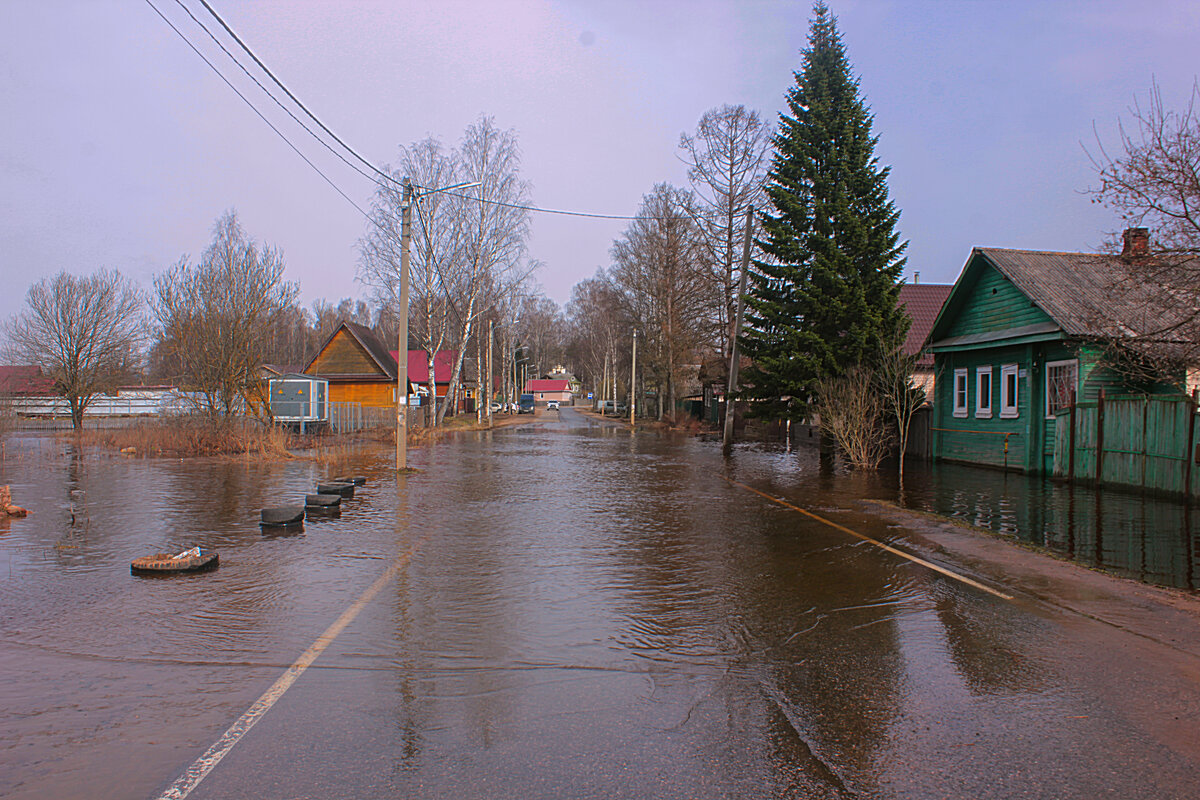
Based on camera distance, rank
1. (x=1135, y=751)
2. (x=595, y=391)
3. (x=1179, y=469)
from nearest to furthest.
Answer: (x=1135, y=751) → (x=1179, y=469) → (x=595, y=391)

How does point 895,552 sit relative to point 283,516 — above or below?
below

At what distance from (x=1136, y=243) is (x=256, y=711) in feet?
42.7

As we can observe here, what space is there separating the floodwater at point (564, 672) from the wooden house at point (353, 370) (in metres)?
39.9

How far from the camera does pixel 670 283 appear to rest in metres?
44.3

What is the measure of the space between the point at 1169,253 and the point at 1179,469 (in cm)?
540

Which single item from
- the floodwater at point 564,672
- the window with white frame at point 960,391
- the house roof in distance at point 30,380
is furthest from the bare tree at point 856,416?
the house roof in distance at point 30,380

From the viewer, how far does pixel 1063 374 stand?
60.7 feet

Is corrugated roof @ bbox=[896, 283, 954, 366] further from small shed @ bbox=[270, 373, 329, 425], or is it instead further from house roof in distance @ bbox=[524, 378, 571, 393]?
house roof in distance @ bbox=[524, 378, 571, 393]

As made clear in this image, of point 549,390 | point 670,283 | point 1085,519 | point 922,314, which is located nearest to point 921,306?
point 922,314

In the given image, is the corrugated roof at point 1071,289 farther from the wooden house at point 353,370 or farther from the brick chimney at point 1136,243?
the wooden house at point 353,370

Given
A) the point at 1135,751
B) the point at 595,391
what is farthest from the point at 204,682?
the point at 595,391

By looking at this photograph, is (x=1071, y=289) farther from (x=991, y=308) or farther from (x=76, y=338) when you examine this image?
(x=76, y=338)

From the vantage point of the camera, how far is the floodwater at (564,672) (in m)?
3.68

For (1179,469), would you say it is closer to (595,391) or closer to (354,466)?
(354,466)
